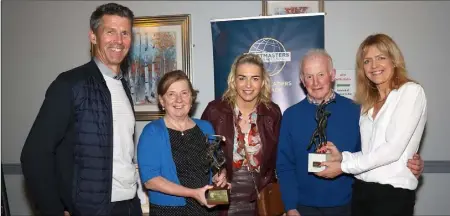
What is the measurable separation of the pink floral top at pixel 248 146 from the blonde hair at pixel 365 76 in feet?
2.52

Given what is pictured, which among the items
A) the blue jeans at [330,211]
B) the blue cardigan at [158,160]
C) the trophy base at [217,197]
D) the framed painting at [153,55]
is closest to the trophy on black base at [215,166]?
the trophy base at [217,197]

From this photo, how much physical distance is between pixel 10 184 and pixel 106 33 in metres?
3.10

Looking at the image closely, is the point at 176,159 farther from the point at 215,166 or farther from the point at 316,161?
the point at 316,161

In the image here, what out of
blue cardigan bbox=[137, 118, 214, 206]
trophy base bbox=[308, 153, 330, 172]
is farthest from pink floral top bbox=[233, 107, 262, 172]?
blue cardigan bbox=[137, 118, 214, 206]

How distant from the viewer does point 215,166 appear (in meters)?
2.43

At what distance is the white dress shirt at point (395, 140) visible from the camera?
2.22 meters

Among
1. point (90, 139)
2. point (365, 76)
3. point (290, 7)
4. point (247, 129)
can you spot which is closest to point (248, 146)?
point (247, 129)

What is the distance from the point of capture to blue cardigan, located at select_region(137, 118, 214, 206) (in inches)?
93.4

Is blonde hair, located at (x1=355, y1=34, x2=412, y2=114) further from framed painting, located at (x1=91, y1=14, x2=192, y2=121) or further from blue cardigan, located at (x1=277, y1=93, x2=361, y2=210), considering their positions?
framed painting, located at (x1=91, y1=14, x2=192, y2=121)

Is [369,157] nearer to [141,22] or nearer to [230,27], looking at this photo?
[230,27]

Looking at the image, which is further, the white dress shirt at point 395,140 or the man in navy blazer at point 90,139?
the white dress shirt at point 395,140

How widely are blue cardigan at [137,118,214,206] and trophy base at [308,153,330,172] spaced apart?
85 cm

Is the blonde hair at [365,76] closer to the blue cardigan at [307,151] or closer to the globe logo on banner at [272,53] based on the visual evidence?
the blue cardigan at [307,151]

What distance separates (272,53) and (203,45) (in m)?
0.74
